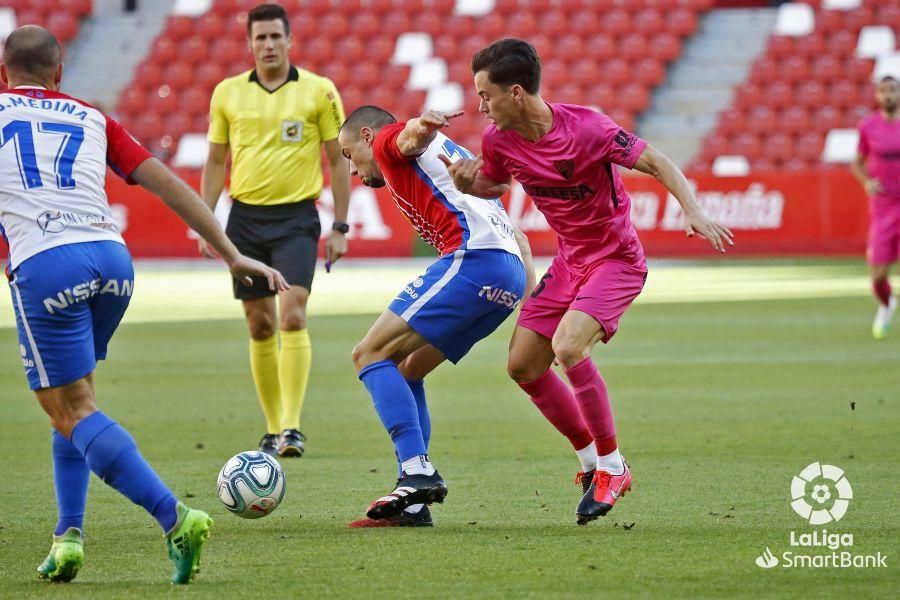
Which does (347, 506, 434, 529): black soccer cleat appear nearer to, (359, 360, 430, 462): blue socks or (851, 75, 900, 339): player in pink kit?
(359, 360, 430, 462): blue socks

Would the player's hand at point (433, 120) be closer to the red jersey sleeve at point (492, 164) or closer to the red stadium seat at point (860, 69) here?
the red jersey sleeve at point (492, 164)

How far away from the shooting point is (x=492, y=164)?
605 centimetres

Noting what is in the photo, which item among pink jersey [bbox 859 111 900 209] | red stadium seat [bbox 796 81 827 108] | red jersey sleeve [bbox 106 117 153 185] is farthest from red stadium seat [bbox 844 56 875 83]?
red jersey sleeve [bbox 106 117 153 185]

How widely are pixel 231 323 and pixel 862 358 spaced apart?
22.7 ft

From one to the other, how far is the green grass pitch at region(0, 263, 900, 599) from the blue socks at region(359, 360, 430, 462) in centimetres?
36

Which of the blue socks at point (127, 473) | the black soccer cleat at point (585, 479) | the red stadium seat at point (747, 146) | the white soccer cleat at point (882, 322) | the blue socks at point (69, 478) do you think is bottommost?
the red stadium seat at point (747, 146)

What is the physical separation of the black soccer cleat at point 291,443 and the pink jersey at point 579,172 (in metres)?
2.27

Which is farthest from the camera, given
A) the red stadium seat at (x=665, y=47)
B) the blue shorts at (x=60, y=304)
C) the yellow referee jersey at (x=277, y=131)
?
the red stadium seat at (x=665, y=47)

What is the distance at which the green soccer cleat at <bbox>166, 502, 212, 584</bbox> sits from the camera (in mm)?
4613

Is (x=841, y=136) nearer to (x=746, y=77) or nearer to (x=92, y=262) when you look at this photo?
(x=746, y=77)

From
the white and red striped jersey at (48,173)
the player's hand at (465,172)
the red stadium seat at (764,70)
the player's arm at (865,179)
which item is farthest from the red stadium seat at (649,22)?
the white and red striped jersey at (48,173)

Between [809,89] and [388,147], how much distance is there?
23.3 meters

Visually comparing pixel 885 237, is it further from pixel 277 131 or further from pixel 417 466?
pixel 417 466

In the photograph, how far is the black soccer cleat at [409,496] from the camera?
568 cm
